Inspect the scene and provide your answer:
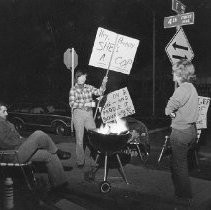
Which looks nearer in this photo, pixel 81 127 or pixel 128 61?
pixel 81 127

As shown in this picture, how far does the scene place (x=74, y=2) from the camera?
2548cm

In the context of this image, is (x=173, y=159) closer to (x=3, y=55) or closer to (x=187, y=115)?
(x=187, y=115)

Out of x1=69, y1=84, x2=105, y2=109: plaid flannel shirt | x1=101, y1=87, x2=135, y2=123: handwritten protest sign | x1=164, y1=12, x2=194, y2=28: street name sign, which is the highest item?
x1=164, y1=12, x2=194, y2=28: street name sign

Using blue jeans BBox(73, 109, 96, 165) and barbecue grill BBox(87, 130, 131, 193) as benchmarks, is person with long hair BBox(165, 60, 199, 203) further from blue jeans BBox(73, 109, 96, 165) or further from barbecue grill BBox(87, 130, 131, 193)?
blue jeans BBox(73, 109, 96, 165)

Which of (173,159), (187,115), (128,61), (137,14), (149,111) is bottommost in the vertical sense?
(149,111)

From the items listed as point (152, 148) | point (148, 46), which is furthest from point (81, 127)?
point (148, 46)

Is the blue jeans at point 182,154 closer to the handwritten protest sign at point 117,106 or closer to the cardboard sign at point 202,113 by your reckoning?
the cardboard sign at point 202,113

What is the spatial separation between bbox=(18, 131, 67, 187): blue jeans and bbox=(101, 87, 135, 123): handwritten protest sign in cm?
234

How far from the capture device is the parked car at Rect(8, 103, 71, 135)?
15.3 meters

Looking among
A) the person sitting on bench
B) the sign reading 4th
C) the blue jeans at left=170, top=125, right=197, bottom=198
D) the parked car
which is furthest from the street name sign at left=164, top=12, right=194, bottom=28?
the parked car

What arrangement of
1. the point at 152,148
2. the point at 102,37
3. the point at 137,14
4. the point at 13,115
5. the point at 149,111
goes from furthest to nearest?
the point at 137,14
the point at 149,111
the point at 13,115
the point at 152,148
the point at 102,37

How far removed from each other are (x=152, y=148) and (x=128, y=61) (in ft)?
10.5

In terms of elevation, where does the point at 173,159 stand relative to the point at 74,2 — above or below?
below

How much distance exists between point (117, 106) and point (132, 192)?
2.89 m
